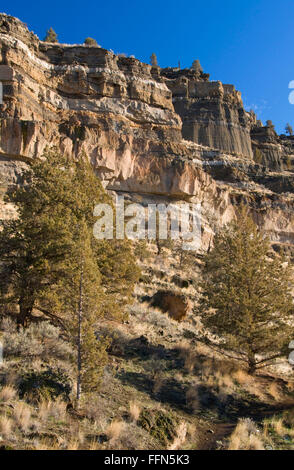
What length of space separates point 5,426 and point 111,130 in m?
36.6

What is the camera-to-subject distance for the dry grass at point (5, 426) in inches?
212

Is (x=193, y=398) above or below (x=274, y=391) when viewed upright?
above

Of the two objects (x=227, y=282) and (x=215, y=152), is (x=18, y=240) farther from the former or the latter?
(x=215, y=152)

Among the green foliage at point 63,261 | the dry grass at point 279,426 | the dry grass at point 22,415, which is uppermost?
the green foliage at point 63,261

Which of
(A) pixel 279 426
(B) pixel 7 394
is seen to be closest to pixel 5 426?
(B) pixel 7 394

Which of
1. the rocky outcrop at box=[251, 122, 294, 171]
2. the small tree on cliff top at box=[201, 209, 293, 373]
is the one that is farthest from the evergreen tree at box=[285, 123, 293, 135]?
the small tree on cliff top at box=[201, 209, 293, 373]

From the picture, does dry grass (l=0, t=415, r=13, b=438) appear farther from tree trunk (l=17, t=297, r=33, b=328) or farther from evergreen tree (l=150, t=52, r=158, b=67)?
evergreen tree (l=150, t=52, r=158, b=67)

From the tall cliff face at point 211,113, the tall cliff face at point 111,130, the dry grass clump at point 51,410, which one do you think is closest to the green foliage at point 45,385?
the dry grass clump at point 51,410

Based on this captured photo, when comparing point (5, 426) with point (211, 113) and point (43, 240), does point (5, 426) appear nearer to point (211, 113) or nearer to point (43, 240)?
point (43, 240)

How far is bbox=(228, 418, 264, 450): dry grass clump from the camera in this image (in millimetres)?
6738

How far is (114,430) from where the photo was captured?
6.22 metres

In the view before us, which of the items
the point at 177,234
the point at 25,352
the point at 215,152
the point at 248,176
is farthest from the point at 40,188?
the point at 215,152

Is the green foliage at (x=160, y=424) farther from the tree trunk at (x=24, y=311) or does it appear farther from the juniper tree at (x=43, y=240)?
the tree trunk at (x=24, y=311)

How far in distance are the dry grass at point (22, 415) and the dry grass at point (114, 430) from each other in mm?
1553
